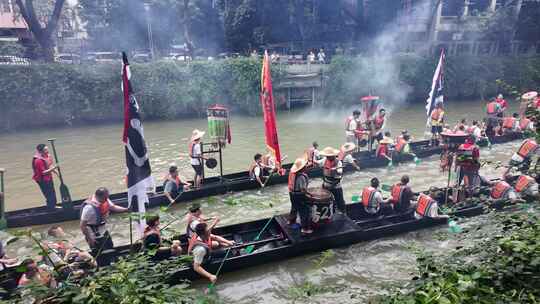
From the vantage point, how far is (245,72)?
79.5ft

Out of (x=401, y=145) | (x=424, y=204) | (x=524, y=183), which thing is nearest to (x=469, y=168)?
(x=524, y=183)

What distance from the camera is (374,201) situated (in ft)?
29.4

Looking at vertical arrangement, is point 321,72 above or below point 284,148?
above

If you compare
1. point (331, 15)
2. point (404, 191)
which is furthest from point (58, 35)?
point (404, 191)

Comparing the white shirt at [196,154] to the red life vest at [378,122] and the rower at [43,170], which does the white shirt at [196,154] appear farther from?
the red life vest at [378,122]

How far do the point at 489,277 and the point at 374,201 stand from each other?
5.44 meters

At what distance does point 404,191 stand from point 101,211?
265 inches

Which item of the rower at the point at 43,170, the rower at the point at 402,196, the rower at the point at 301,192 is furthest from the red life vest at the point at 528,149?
the rower at the point at 43,170

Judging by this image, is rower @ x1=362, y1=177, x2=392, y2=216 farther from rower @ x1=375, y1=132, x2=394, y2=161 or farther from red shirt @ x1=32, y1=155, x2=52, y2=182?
red shirt @ x1=32, y1=155, x2=52, y2=182

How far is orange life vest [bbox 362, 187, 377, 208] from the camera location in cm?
890

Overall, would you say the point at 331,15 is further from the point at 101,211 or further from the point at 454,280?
the point at 454,280

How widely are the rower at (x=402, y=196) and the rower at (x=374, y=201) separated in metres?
0.20

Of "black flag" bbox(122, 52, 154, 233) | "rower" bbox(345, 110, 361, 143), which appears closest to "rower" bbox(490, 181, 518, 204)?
"rower" bbox(345, 110, 361, 143)

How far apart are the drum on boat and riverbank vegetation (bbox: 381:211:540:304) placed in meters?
3.85
